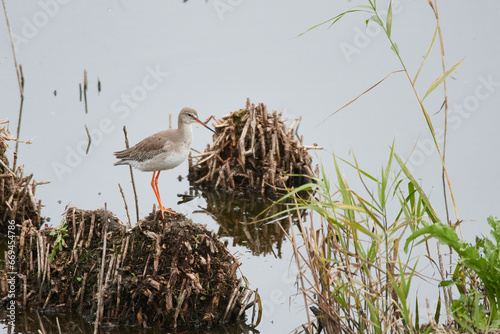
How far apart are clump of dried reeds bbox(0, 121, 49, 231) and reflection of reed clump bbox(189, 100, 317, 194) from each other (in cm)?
325

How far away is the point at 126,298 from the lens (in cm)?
816

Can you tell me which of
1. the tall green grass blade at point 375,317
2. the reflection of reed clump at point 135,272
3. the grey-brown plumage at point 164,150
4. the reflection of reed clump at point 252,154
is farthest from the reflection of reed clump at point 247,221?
the tall green grass blade at point 375,317

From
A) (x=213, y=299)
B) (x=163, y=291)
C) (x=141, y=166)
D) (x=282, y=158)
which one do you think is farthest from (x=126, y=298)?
(x=282, y=158)

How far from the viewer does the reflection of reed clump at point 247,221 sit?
10.6m

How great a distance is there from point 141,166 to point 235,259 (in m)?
2.07

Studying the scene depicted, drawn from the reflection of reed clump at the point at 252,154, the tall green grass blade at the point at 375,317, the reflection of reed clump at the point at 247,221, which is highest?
the reflection of reed clump at the point at 252,154

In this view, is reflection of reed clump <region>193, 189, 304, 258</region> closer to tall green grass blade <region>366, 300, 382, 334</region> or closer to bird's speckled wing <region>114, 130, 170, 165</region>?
bird's speckled wing <region>114, 130, 170, 165</region>

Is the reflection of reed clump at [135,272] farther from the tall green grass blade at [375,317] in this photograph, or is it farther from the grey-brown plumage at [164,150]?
the tall green grass blade at [375,317]

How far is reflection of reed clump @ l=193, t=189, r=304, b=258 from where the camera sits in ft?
34.9

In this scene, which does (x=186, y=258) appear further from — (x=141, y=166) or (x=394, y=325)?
(x=394, y=325)

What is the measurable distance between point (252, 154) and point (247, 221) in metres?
1.46

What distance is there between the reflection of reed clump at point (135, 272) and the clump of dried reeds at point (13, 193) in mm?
1614

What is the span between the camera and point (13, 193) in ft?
33.1

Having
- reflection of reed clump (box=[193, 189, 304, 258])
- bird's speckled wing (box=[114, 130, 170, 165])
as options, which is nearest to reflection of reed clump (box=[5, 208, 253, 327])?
bird's speckled wing (box=[114, 130, 170, 165])
